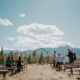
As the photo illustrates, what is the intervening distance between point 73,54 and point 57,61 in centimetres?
292

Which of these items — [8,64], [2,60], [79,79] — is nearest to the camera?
[79,79]

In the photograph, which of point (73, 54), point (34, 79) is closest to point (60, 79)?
point (34, 79)

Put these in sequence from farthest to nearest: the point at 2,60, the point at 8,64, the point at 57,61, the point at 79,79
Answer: the point at 2,60 < the point at 57,61 < the point at 8,64 < the point at 79,79

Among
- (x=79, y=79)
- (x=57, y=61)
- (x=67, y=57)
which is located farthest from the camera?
(x=67, y=57)

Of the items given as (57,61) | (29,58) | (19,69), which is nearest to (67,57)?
(57,61)

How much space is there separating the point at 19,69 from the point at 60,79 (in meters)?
8.00

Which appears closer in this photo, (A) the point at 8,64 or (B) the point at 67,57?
(A) the point at 8,64

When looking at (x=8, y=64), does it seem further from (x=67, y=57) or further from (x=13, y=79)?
(x=67, y=57)

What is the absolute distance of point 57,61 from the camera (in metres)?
24.1

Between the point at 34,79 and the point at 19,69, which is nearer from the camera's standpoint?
the point at 34,79

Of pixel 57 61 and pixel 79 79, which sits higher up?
pixel 57 61

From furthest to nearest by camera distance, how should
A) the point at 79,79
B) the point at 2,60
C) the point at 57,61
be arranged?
the point at 2,60
the point at 57,61
the point at 79,79

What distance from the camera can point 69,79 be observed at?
14453 mm

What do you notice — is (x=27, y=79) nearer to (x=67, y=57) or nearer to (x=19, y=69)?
(x=19, y=69)
